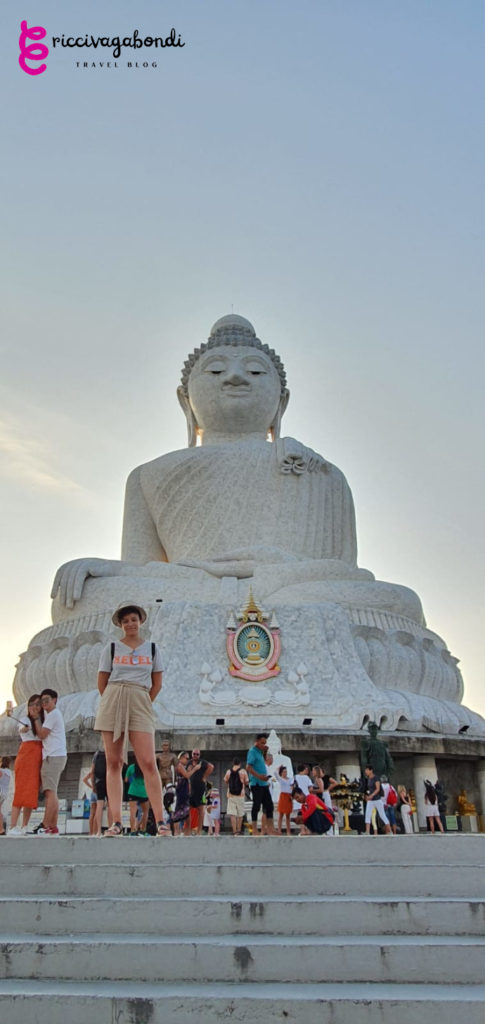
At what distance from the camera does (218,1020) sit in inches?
104

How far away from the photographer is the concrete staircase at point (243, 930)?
8.76 feet

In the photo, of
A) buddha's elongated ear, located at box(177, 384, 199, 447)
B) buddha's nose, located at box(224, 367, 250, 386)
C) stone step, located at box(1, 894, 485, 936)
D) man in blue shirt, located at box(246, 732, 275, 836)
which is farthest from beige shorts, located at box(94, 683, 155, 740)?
buddha's elongated ear, located at box(177, 384, 199, 447)

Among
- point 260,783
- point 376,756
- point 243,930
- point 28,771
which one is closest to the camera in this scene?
point 243,930

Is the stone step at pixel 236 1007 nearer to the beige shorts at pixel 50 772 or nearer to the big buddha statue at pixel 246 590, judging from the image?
the beige shorts at pixel 50 772

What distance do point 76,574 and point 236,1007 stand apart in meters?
11.5

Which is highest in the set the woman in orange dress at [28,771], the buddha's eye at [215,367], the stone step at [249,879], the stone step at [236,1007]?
the buddha's eye at [215,367]

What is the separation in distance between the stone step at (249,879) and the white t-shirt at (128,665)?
3.47 feet

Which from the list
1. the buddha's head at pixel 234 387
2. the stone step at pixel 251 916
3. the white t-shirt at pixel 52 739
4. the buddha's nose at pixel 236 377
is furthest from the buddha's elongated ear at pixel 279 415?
the stone step at pixel 251 916

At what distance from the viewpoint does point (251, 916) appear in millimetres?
3195

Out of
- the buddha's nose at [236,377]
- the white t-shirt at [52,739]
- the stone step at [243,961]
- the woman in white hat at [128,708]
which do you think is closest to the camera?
the stone step at [243,961]

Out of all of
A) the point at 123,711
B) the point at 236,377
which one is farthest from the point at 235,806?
the point at 236,377

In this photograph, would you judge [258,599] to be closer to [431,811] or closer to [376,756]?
[376,756]

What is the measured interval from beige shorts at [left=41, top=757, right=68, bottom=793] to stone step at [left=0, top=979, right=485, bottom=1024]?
2598 mm

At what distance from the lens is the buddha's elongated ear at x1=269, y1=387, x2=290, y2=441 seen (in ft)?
59.0
